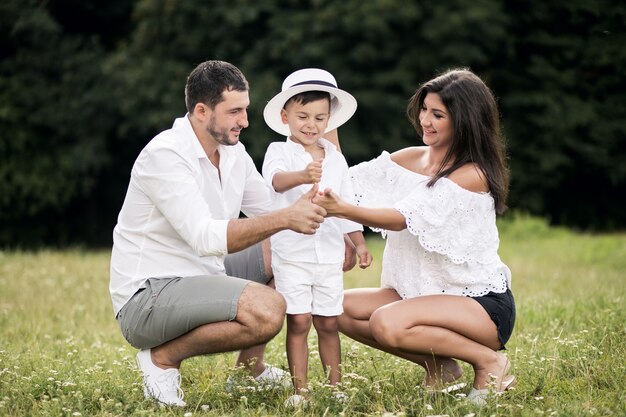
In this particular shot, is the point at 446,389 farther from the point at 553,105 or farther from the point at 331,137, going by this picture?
the point at 553,105

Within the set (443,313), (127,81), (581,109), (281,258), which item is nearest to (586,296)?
(443,313)

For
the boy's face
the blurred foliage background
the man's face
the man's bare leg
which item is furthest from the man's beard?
the blurred foliage background

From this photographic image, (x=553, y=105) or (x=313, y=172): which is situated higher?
(x=313, y=172)

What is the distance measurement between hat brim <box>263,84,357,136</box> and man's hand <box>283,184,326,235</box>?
1.96 feet

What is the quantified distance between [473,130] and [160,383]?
80.0 inches

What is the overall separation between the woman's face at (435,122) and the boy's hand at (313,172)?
702mm

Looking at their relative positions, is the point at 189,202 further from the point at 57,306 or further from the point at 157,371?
the point at 57,306

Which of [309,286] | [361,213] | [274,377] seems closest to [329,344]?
[309,286]

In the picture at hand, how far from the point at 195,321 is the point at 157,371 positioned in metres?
0.35

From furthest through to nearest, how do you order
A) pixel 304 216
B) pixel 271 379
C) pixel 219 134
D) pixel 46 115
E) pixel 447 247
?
pixel 46 115 → pixel 271 379 → pixel 219 134 → pixel 447 247 → pixel 304 216

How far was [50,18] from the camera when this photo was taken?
64.2 ft

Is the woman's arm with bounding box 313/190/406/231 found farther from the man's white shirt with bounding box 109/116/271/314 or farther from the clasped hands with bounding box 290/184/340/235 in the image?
the man's white shirt with bounding box 109/116/271/314

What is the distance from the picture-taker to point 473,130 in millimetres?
4273

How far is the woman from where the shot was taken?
163 inches
